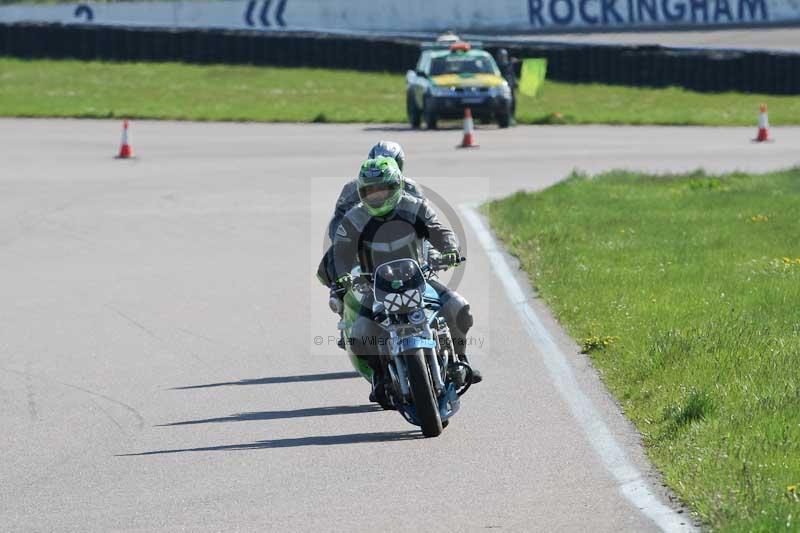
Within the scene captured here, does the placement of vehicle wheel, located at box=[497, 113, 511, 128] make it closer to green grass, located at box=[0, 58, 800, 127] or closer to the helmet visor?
green grass, located at box=[0, 58, 800, 127]

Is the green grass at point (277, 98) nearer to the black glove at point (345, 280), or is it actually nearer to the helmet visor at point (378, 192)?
the black glove at point (345, 280)

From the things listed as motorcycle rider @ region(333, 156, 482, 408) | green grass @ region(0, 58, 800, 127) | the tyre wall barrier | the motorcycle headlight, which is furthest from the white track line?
the tyre wall barrier

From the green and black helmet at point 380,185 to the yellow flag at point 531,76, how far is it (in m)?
33.3

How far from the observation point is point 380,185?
356 inches

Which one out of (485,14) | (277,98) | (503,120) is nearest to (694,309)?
(503,120)

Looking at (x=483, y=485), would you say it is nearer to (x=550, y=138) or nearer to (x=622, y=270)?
(x=622, y=270)

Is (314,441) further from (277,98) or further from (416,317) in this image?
(277,98)

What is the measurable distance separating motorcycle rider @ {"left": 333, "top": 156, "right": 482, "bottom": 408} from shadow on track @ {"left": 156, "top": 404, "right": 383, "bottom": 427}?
1.48 ft

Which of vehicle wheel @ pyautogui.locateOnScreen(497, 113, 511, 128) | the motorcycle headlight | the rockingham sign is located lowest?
the rockingham sign

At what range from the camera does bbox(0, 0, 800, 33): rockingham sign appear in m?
55.9

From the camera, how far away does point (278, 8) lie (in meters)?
56.6

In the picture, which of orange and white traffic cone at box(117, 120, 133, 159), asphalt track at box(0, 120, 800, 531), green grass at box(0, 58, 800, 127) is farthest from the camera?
green grass at box(0, 58, 800, 127)

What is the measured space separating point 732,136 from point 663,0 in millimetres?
23969

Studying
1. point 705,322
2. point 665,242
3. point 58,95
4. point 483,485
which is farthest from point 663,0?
point 483,485
